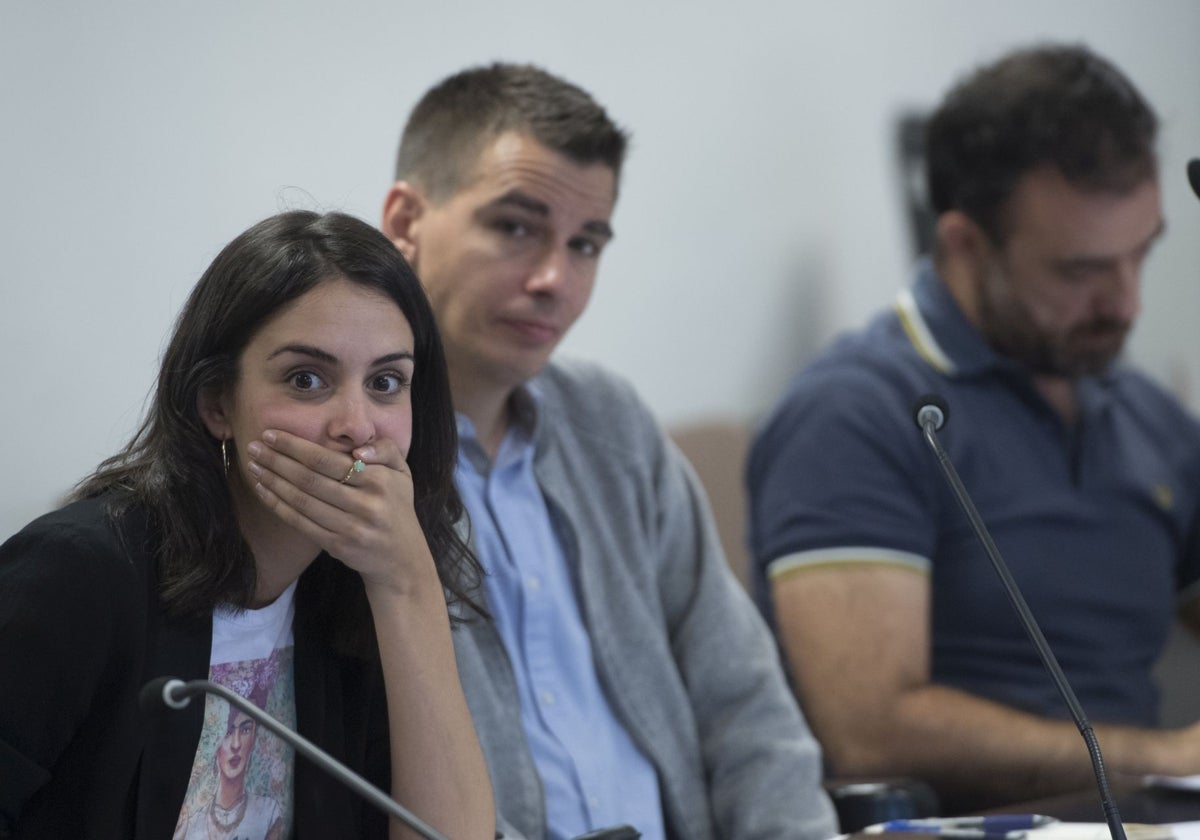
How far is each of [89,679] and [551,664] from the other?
65 cm

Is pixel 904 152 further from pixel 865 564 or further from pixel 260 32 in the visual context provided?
pixel 260 32

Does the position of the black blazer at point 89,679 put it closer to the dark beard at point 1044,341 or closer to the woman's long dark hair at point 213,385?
the woman's long dark hair at point 213,385

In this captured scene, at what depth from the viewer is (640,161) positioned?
234 centimetres

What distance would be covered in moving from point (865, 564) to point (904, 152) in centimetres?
122

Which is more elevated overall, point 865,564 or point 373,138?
point 373,138

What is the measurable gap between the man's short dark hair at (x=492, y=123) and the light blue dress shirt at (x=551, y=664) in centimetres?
31

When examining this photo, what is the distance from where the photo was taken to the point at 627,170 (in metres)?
2.32

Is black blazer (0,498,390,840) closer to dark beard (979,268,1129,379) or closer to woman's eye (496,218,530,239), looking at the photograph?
woman's eye (496,218,530,239)

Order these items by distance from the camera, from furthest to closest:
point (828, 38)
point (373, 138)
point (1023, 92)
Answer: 1. point (828, 38)
2. point (1023, 92)
3. point (373, 138)

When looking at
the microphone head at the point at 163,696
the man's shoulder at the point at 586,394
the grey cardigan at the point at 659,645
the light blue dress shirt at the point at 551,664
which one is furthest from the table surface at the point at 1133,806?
the microphone head at the point at 163,696

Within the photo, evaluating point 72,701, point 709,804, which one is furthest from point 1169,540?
point 72,701

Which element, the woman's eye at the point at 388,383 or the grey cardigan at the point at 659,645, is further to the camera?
the grey cardigan at the point at 659,645

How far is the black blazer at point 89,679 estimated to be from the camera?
1.01 m

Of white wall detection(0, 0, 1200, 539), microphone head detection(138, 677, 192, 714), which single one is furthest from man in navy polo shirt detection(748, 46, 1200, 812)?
microphone head detection(138, 677, 192, 714)
